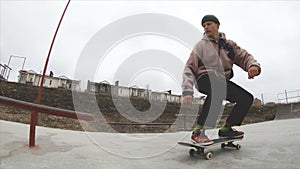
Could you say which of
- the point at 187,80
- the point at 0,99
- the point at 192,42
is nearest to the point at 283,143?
the point at 187,80

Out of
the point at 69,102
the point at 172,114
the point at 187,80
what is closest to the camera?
the point at 187,80

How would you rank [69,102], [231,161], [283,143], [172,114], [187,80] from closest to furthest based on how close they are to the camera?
[231,161]
[187,80]
[283,143]
[69,102]
[172,114]

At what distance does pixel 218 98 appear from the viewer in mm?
2736

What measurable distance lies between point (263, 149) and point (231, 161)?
720 millimetres

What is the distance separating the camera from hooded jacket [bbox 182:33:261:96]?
2695mm

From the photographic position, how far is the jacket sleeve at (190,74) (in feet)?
8.18

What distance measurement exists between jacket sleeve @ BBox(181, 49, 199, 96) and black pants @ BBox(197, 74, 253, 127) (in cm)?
16

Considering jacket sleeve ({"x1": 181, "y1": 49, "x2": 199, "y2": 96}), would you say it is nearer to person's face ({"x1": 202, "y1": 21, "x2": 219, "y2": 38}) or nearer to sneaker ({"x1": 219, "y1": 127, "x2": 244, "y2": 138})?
person's face ({"x1": 202, "y1": 21, "x2": 219, "y2": 38})

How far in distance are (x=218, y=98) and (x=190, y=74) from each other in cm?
51

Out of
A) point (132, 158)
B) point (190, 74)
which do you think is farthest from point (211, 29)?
point (132, 158)

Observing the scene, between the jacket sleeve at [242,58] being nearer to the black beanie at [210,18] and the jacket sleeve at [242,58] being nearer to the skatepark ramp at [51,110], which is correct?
the black beanie at [210,18]

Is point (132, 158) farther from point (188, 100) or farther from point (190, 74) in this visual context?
point (190, 74)

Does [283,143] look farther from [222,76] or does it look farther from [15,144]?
[15,144]

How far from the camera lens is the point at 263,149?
269 centimetres
